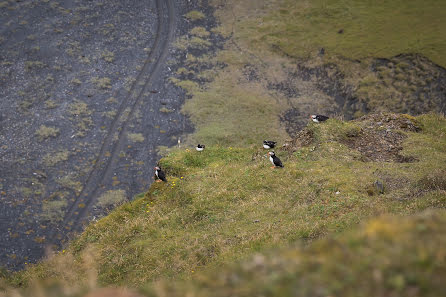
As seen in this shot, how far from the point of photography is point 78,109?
48.2 metres

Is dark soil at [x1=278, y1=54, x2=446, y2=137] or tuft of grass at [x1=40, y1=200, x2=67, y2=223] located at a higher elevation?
dark soil at [x1=278, y1=54, x2=446, y2=137]

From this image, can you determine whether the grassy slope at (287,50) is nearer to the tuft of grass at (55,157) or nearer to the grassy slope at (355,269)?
the tuft of grass at (55,157)

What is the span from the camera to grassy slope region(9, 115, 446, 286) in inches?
749

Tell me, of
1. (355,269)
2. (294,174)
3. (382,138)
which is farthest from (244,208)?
(355,269)

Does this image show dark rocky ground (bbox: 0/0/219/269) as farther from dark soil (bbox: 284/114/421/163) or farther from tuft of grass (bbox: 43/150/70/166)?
dark soil (bbox: 284/114/421/163)

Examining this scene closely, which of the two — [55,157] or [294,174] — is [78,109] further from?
[294,174]

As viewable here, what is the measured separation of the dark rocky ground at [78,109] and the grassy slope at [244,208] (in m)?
10.9

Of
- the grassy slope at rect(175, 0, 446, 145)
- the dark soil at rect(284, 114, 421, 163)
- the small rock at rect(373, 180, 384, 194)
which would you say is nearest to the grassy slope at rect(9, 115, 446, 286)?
the small rock at rect(373, 180, 384, 194)

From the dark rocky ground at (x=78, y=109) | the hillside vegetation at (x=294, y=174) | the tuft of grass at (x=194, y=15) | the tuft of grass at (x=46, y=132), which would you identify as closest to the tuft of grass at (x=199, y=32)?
the hillside vegetation at (x=294, y=174)

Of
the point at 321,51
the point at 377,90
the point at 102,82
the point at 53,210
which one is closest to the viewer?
the point at 53,210

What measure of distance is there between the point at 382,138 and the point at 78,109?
34.7 metres

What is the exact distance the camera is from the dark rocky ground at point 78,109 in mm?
36062

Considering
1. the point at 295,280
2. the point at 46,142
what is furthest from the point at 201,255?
the point at 46,142

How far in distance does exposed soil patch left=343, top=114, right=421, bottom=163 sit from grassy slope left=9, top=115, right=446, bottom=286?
0.93 meters
